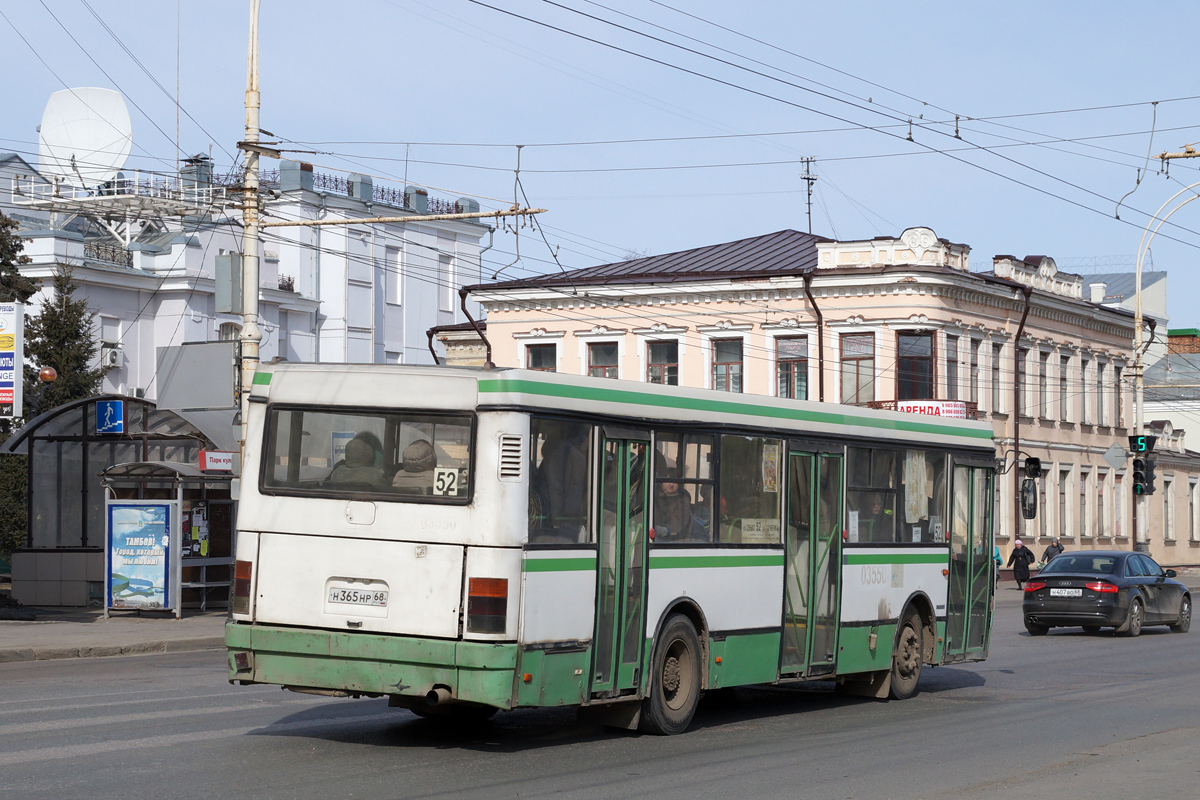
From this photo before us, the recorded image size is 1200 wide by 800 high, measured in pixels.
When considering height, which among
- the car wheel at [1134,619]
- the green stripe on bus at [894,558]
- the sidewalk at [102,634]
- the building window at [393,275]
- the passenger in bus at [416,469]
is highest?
the building window at [393,275]

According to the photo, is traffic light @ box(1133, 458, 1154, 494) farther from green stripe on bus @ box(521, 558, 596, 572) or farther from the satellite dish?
the satellite dish

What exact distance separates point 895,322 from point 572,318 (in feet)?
35.8

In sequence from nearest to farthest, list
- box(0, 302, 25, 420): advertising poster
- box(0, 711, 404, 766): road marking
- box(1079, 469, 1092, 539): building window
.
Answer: box(0, 711, 404, 766): road marking < box(0, 302, 25, 420): advertising poster < box(1079, 469, 1092, 539): building window

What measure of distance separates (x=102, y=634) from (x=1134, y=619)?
53.9ft

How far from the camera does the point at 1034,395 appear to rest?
51562 millimetres

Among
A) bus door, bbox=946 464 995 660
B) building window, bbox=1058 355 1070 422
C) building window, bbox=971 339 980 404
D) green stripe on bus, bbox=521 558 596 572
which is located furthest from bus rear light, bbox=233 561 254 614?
building window, bbox=1058 355 1070 422

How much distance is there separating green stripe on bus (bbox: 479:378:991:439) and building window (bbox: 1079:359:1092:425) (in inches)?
1599

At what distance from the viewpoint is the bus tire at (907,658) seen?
14945 mm

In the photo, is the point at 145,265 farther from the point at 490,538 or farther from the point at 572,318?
the point at 490,538

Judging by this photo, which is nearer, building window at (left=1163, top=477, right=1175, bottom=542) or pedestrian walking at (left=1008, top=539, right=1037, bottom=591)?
pedestrian walking at (left=1008, top=539, right=1037, bottom=591)

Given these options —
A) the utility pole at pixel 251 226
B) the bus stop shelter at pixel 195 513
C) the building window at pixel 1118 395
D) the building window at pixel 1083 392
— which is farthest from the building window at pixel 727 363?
the utility pole at pixel 251 226

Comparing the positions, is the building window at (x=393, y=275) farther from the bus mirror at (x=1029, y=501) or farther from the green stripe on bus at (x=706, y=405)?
the green stripe on bus at (x=706, y=405)

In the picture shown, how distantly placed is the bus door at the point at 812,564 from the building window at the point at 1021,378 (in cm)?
3833

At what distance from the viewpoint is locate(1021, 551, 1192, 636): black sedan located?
25.7 m
